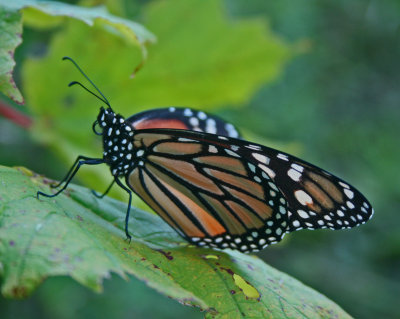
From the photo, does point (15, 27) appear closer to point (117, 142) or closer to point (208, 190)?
Answer: point (117, 142)

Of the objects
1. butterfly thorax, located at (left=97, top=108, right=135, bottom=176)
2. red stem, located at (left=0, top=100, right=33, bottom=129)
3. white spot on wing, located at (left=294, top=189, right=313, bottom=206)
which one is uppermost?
white spot on wing, located at (left=294, top=189, right=313, bottom=206)

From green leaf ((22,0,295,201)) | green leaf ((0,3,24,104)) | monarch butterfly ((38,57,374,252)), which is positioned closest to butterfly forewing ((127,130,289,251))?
monarch butterfly ((38,57,374,252))

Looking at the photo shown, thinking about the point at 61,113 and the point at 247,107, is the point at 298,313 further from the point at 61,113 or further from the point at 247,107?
the point at 247,107

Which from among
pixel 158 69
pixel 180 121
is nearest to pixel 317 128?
pixel 158 69

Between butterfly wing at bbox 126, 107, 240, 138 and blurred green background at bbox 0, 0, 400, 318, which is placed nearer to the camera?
butterfly wing at bbox 126, 107, 240, 138

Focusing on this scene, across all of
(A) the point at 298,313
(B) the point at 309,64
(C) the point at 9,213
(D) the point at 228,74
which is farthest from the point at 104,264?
(B) the point at 309,64

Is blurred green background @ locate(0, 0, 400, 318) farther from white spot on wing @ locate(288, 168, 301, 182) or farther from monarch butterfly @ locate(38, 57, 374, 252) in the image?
white spot on wing @ locate(288, 168, 301, 182)
